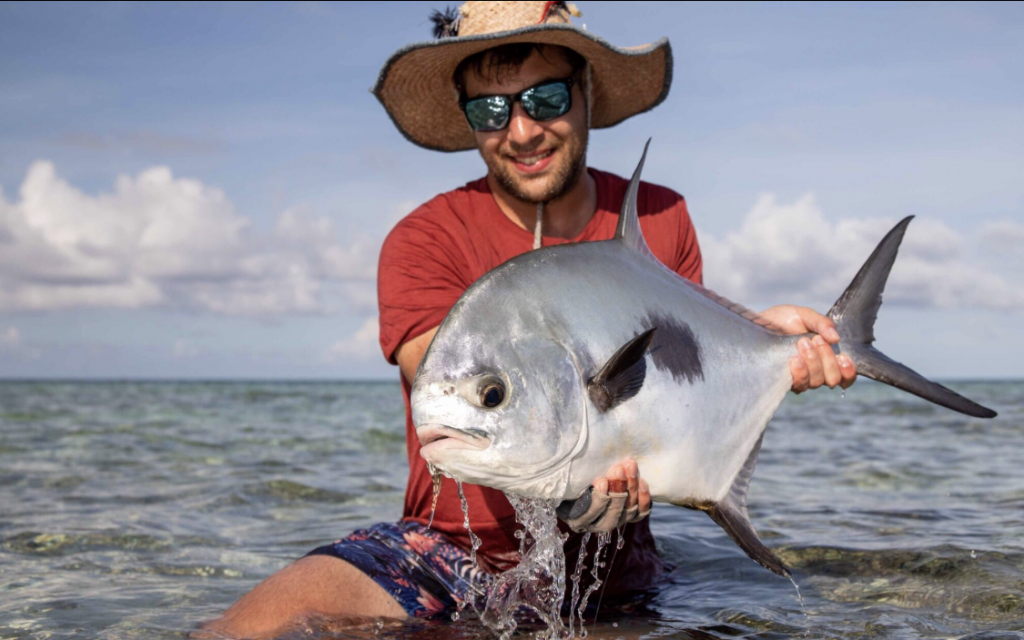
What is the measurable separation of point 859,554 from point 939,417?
11.2 m

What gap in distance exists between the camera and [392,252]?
3406mm

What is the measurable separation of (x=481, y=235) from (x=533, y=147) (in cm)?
39

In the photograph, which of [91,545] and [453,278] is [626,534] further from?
[91,545]

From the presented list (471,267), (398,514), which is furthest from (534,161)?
(398,514)

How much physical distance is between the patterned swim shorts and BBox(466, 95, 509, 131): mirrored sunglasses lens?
153cm

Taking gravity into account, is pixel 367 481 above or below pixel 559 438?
below

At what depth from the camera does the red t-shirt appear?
3238 mm

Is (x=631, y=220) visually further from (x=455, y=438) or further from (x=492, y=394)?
(x=455, y=438)

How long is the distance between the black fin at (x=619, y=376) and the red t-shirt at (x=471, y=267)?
0.98 metres

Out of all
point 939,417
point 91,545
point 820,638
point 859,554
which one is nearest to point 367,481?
point 91,545

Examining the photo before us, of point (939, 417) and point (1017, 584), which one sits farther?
point (939, 417)

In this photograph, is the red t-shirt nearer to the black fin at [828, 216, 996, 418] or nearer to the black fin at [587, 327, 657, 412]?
the black fin at [828, 216, 996, 418]

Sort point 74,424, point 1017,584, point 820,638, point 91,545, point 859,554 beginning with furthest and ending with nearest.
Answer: point 74,424, point 91,545, point 859,554, point 1017,584, point 820,638

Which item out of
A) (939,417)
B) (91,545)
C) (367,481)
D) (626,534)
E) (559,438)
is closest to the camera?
(559,438)
